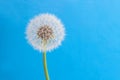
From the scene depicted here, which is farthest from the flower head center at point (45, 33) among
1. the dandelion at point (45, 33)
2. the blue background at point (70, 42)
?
the blue background at point (70, 42)

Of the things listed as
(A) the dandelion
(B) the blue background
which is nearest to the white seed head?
(A) the dandelion

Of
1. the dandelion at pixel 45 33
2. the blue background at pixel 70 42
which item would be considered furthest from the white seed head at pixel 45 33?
the blue background at pixel 70 42

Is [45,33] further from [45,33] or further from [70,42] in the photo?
[70,42]

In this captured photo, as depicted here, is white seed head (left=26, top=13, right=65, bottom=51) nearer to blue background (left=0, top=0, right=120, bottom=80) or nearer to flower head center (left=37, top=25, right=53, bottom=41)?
flower head center (left=37, top=25, right=53, bottom=41)

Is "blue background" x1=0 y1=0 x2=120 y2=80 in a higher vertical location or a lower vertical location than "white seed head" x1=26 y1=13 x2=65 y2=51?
higher

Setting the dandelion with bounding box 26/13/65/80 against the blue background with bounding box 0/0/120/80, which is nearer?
the dandelion with bounding box 26/13/65/80

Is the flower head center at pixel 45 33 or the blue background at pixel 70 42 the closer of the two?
the flower head center at pixel 45 33

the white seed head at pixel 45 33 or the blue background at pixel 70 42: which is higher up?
the blue background at pixel 70 42

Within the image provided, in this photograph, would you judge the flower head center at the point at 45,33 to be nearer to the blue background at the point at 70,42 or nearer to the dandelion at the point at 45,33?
the dandelion at the point at 45,33

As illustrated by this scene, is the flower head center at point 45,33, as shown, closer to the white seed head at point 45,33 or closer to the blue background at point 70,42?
the white seed head at point 45,33
